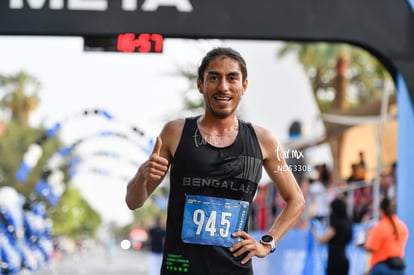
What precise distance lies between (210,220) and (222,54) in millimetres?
671

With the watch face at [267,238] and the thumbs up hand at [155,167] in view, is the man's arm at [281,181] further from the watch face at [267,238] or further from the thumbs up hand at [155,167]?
the thumbs up hand at [155,167]

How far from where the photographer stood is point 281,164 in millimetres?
4449

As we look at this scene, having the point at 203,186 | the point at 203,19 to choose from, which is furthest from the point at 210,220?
the point at 203,19

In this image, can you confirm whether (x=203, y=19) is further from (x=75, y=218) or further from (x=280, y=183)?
(x=75, y=218)

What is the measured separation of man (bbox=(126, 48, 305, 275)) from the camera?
419 centimetres

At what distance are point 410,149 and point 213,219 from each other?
649 centimetres

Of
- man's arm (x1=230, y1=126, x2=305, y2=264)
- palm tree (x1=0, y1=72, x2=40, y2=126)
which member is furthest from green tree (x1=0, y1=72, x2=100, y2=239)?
man's arm (x1=230, y1=126, x2=305, y2=264)

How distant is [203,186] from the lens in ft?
13.8

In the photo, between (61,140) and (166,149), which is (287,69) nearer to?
(166,149)

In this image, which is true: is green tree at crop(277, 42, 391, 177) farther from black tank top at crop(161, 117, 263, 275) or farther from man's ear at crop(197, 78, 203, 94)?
black tank top at crop(161, 117, 263, 275)

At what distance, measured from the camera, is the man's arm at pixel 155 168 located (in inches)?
158

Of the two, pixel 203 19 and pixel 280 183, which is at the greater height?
pixel 203 19

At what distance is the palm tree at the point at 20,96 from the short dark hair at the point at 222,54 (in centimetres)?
5984

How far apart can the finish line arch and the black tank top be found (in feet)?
18.1
